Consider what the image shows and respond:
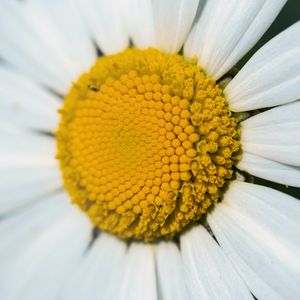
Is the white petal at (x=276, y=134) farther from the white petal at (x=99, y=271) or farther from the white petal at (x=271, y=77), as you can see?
the white petal at (x=99, y=271)

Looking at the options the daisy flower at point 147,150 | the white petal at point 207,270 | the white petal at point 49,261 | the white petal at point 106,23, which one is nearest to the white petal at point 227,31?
the daisy flower at point 147,150

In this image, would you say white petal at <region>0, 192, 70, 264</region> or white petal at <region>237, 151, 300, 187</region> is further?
white petal at <region>0, 192, 70, 264</region>

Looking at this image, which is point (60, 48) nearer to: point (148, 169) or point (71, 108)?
point (71, 108)

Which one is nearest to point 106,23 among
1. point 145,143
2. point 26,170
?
point 145,143

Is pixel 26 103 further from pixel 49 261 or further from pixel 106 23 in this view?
pixel 49 261

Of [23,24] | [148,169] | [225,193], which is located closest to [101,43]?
[23,24]

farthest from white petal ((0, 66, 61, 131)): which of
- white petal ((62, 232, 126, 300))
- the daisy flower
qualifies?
white petal ((62, 232, 126, 300))

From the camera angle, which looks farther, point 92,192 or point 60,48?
point 60,48

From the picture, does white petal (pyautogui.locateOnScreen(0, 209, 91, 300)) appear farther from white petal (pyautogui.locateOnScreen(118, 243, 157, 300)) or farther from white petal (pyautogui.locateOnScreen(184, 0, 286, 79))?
white petal (pyautogui.locateOnScreen(184, 0, 286, 79))

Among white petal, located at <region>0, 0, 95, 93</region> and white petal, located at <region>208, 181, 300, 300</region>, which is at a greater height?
white petal, located at <region>0, 0, 95, 93</region>
